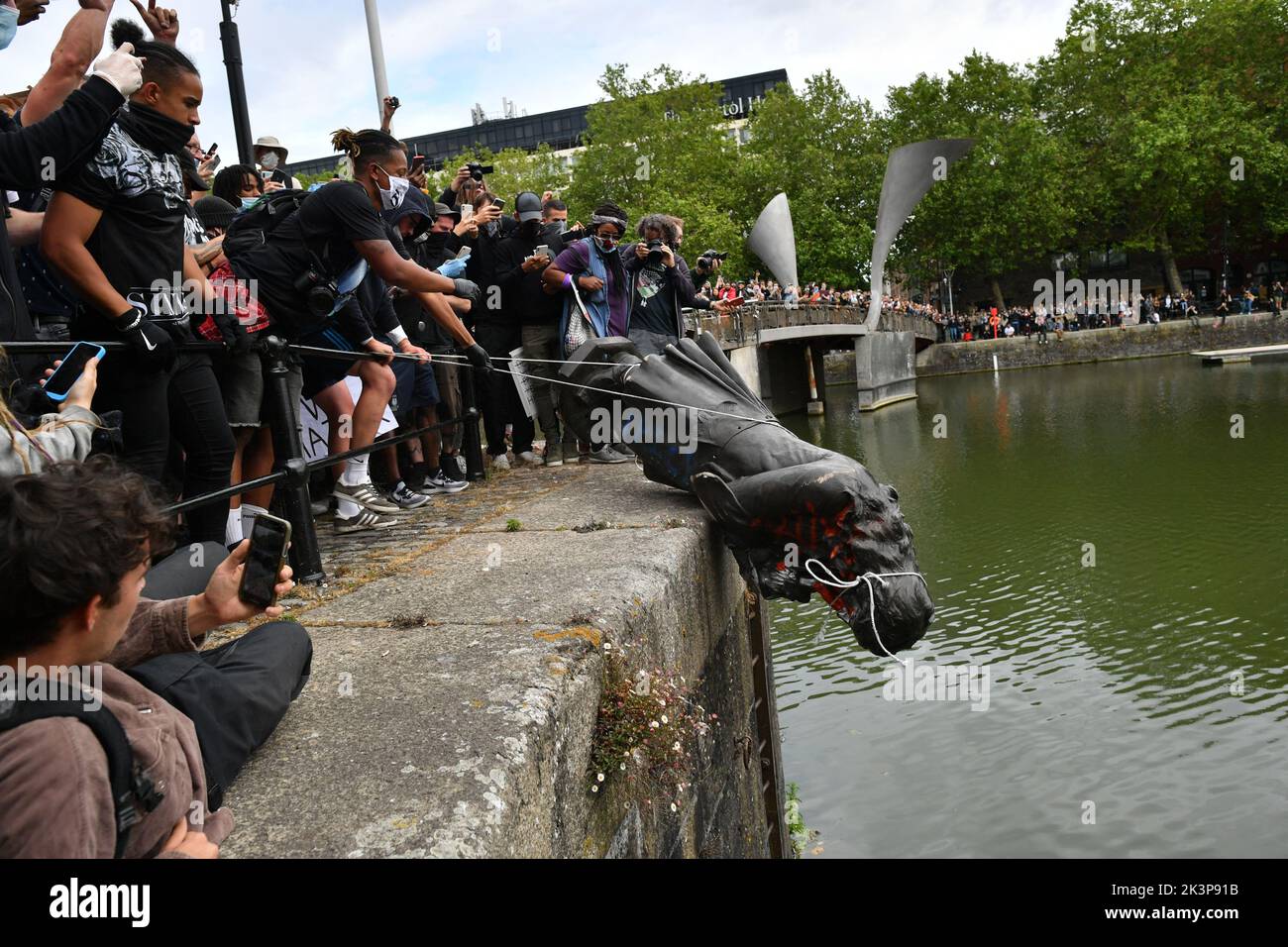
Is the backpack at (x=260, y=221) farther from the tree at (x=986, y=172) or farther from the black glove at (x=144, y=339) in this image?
the tree at (x=986, y=172)

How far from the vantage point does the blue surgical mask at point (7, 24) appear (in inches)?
123

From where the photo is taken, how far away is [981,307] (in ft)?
181

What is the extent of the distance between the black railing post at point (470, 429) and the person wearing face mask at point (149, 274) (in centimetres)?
296

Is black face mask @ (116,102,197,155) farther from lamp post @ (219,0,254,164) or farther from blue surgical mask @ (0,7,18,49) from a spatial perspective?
lamp post @ (219,0,254,164)

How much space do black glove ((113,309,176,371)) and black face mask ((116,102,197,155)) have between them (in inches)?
25.5

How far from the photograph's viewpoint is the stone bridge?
2805cm

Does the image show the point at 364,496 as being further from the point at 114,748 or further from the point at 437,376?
the point at 114,748

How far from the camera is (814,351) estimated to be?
34.7 m

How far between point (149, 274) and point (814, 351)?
106ft

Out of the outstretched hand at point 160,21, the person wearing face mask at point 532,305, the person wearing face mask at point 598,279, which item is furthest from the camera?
the person wearing face mask at point 532,305

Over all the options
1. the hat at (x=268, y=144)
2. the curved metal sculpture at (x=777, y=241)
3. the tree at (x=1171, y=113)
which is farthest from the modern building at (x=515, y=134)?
the hat at (x=268, y=144)
